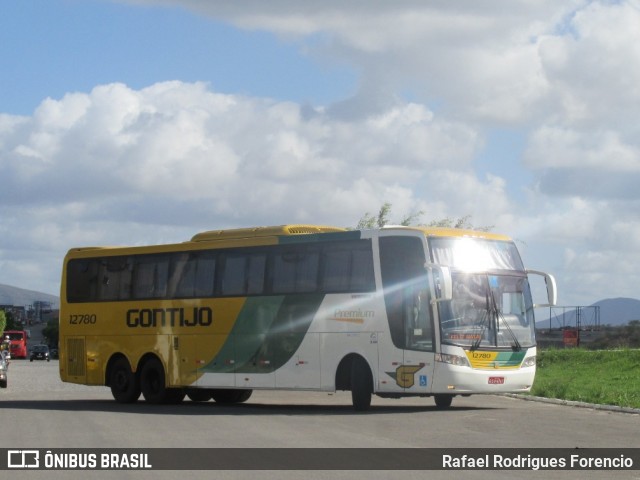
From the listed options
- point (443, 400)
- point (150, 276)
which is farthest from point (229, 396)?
point (443, 400)

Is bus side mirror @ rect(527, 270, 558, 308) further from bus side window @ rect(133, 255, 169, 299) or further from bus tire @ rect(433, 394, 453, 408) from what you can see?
bus side window @ rect(133, 255, 169, 299)

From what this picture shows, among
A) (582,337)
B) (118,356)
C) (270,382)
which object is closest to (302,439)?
(270,382)

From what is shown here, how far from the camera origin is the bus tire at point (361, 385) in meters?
25.4

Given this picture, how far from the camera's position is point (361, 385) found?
83.6 feet

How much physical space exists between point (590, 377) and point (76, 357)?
16.2 meters

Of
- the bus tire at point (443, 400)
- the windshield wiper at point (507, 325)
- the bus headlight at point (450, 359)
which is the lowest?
the bus tire at point (443, 400)

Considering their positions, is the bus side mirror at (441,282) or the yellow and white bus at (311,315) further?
the yellow and white bus at (311,315)

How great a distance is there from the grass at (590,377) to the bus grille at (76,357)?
1077cm

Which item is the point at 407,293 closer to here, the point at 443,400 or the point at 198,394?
the point at 443,400

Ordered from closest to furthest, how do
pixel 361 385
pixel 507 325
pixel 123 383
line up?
pixel 507 325 → pixel 361 385 → pixel 123 383

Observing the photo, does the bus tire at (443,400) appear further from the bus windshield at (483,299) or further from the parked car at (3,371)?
the parked car at (3,371)

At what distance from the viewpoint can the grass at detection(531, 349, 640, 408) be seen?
1129 inches

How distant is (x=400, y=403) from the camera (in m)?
29.4

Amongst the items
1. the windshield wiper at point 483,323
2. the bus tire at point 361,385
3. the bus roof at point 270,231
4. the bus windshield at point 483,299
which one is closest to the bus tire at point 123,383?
the bus roof at point 270,231
